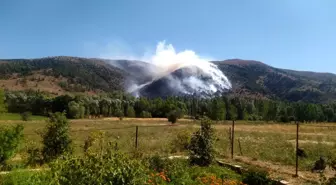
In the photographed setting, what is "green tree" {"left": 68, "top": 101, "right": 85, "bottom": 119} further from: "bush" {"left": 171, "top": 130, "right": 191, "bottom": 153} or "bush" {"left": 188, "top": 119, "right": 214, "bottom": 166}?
"bush" {"left": 188, "top": 119, "right": 214, "bottom": 166}

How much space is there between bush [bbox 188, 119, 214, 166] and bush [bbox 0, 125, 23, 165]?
26.4 ft

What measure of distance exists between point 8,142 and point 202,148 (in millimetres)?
8834

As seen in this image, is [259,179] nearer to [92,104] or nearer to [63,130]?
[63,130]

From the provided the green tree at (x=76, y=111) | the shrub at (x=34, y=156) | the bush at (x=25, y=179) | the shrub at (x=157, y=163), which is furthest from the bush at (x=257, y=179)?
the green tree at (x=76, y=111)

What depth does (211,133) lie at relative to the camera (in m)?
16.5

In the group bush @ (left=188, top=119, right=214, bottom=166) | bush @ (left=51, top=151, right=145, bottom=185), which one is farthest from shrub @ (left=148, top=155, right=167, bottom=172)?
bush @ (left=51, top=151, right=145, bottom=185)

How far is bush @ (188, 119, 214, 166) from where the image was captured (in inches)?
619

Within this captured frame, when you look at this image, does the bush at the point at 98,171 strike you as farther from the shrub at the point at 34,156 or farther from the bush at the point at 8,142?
the shrub at the point at 34,156

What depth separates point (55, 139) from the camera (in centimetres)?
1598

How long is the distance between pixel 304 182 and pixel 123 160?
27.9 feet

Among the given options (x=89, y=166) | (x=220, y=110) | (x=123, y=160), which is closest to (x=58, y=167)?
(x=89, y=166)

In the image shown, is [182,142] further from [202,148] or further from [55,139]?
[55,139]

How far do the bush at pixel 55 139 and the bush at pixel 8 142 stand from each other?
1205 mm

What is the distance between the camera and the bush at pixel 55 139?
1598 cm
